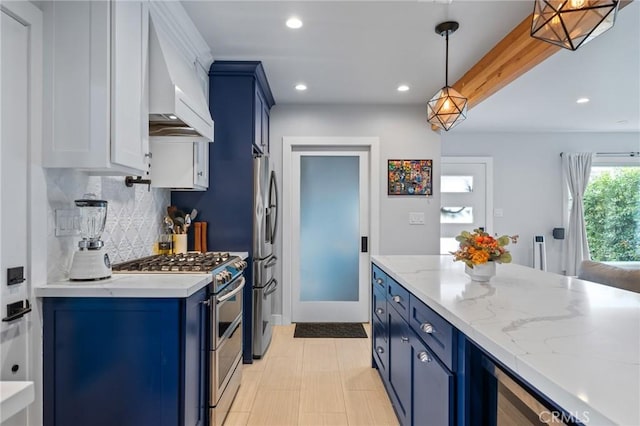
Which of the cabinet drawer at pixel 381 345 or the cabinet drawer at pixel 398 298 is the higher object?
the cabinet drawer at pixel 398 298

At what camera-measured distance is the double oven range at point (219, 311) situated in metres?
1.95

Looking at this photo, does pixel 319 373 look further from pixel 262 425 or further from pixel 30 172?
pixel 30 172

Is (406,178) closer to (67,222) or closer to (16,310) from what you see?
(67,222)

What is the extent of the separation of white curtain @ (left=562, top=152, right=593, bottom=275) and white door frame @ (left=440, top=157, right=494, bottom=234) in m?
1.22

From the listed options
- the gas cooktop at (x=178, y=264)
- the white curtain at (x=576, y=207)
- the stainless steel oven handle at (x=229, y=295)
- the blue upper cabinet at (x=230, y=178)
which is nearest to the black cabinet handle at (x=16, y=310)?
the gas cooktop at (x=178, y=264)

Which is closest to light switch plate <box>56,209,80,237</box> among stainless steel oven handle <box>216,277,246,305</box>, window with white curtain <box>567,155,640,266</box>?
stainless steel oven handle <box>216,277,246,305</box>

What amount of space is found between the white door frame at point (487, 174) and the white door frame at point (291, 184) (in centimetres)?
195

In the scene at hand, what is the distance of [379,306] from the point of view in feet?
8.68

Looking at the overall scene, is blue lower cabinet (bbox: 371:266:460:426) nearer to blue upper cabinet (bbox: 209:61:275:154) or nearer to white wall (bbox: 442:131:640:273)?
blue upper cabinet (bbox: 209:61:275:154)

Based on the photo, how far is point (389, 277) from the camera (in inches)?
91.0

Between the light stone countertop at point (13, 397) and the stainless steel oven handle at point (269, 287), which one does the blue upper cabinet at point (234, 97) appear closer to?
the stainless steel oven handle at point (269, 287)

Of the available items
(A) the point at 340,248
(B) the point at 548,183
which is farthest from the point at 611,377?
(B) the point at 548,183

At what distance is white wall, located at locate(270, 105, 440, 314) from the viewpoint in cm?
426

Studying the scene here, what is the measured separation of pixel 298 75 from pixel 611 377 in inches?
129
